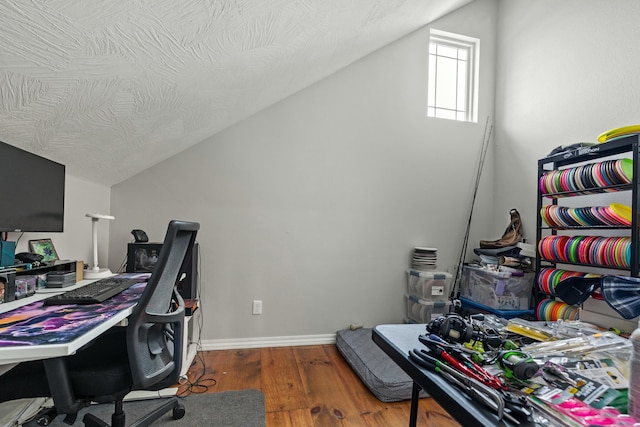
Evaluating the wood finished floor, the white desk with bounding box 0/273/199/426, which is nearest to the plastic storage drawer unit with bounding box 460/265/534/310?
the wood finished floor

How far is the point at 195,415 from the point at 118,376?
77 cm

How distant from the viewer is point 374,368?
6.79 feet

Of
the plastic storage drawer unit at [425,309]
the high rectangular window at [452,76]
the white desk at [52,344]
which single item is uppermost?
the high rectangular window at [452,76]

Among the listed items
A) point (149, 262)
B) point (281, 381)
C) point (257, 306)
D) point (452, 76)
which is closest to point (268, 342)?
point (257, 306)

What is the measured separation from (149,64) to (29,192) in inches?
34.1

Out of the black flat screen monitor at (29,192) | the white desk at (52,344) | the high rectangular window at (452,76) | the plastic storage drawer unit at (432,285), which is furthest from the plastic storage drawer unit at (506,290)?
the black flat screen monitor at (29,192)

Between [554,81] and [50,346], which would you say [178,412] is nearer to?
[50,346]

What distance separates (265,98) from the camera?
7.92 feet

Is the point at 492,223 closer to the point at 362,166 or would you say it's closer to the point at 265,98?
the point at 362,166

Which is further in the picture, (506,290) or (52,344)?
(506,290)

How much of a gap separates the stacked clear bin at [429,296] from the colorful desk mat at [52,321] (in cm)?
227

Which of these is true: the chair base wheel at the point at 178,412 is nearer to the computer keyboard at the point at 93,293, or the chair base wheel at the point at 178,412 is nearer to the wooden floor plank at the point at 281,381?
the wooden floor plank at the point at 281,381

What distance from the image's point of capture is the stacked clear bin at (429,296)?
2.68m

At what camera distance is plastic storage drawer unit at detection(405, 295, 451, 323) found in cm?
267
